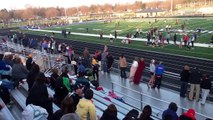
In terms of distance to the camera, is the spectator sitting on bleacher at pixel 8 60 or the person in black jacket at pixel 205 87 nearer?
the spectator sitting on bleacher at pixel 8 60

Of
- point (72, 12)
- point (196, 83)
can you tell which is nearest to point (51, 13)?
point (72, 12)

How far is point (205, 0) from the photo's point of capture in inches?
3996

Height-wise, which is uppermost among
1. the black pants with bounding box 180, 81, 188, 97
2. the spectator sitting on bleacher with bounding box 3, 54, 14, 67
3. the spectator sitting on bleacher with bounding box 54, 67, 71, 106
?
the spectator sitting on bleacher with bounding box 3, 54, 14, 67

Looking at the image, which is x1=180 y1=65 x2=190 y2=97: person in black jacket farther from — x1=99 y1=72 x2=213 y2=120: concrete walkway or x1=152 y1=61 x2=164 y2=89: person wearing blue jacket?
x1=152 y1=61 x2=164 y2=89: person wearing blue jacket

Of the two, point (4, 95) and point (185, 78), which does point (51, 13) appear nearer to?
point (185, 78)

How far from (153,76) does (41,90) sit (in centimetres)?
765

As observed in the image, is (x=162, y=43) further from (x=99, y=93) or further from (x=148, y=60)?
(x=99, y=93)

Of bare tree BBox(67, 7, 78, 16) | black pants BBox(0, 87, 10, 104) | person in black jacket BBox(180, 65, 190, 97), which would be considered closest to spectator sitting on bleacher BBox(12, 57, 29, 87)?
black pants BBox(0, 87, 10, 104)

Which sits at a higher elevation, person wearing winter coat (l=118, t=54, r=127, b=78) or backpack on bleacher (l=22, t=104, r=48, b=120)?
backpack on bleacher (l=22, t=104, r=48, b=120)

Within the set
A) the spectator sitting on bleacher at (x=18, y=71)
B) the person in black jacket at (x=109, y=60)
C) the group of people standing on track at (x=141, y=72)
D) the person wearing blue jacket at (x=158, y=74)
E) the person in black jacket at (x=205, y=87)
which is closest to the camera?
the spectator sitting on bleacher at (x=18, y=71)

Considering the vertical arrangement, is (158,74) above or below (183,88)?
above

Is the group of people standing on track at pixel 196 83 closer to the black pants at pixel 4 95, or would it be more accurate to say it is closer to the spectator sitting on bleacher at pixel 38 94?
the spectator sitting on bleacher at pixel 38 94

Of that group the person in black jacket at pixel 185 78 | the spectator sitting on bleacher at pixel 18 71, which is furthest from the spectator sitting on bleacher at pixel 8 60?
the person in black jacket at pixel 185 78

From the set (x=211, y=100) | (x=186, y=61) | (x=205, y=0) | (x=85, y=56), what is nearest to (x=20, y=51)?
(x=85, y=56)
